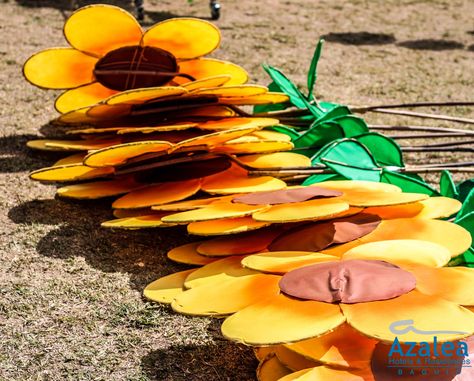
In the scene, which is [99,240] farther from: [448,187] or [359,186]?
[448,187]

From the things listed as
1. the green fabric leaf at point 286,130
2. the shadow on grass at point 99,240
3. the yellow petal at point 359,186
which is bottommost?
the shadow on grass at point 99,240

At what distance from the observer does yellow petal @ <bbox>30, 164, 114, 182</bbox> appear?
1.57m

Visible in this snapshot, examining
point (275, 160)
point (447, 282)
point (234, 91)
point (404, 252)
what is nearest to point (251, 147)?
point (275, 160)

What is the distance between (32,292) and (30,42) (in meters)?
1.83

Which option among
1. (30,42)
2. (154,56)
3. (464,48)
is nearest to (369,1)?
(464,48)

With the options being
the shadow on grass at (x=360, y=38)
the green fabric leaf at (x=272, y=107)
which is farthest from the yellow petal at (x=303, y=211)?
the shadow on grass at (x=360, y=38)

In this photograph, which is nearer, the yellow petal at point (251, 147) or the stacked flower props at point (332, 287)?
the stacked flower props at point (332, 287)

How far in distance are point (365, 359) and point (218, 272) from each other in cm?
35

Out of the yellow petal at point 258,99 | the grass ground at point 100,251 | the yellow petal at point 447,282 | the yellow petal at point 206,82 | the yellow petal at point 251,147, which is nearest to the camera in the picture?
the yellow petal at point 447,282

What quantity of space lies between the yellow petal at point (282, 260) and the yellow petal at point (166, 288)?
0.16 metres

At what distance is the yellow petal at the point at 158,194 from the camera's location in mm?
1470

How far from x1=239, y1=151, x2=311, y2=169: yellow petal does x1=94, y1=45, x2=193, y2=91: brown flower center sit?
41 centimetres

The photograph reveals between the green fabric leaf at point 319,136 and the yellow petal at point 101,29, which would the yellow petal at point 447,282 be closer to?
the green fabric leaf at point 319,136

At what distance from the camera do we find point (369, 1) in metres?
4.32
